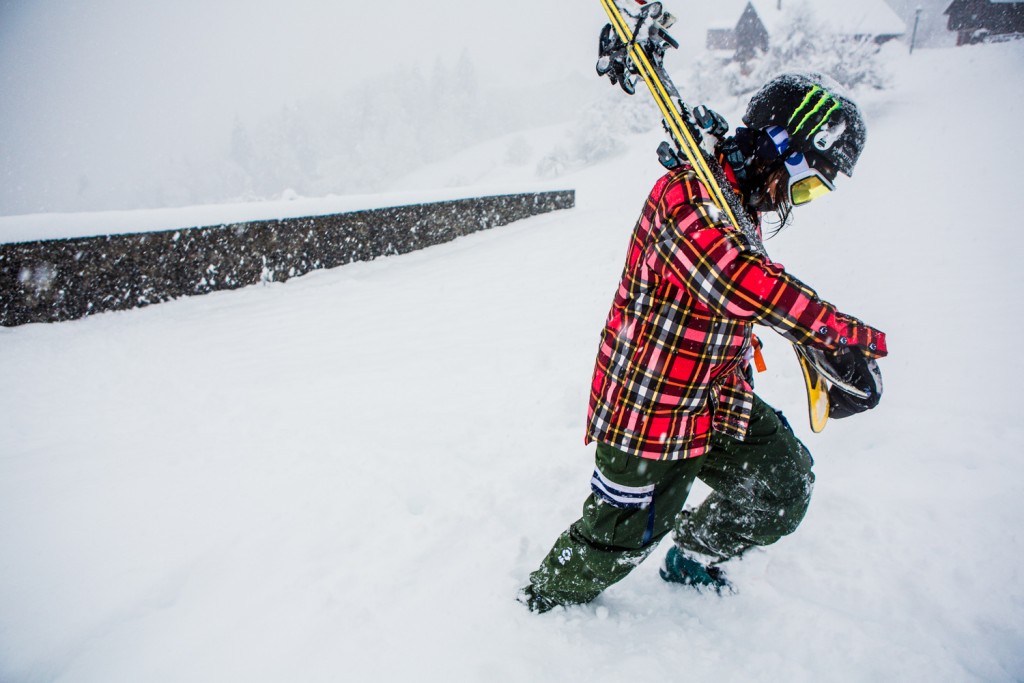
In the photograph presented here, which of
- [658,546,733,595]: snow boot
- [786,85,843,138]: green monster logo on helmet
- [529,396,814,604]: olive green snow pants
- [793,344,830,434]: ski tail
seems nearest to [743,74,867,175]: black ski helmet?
[786,85,843,138]: green monster logo on helmet

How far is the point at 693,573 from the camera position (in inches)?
83.8

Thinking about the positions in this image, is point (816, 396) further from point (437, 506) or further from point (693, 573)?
point (437, 506)

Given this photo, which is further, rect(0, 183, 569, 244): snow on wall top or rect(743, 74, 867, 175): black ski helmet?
rect(0, 183, 569, 244): snow on wall top

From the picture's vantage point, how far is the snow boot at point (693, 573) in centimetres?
211

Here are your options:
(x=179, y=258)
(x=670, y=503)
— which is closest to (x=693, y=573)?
(x=670, y=503)

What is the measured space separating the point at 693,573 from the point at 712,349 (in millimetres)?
1255

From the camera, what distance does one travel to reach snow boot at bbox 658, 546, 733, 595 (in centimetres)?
211

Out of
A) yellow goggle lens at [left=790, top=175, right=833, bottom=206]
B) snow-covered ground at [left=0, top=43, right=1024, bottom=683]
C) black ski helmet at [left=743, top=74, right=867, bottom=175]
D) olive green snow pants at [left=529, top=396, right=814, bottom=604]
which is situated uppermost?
black ski helmet at [left=743, top=74, right=867, bottom=175]

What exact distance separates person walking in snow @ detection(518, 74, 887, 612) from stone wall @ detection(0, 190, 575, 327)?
6636 millimetres

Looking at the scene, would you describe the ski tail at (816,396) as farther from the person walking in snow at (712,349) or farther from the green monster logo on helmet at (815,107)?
the green monster logo on helmet at (815,107)

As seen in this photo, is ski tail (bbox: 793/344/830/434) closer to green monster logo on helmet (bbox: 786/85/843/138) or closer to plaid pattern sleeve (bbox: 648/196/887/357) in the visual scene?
plaid pattern sleeve (bbox: 648/196/887/357)

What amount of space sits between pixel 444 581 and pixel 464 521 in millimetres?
406

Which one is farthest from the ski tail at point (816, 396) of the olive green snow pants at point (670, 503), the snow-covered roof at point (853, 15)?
the snow-covered roof at point (853, 15)

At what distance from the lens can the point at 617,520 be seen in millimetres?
1626
